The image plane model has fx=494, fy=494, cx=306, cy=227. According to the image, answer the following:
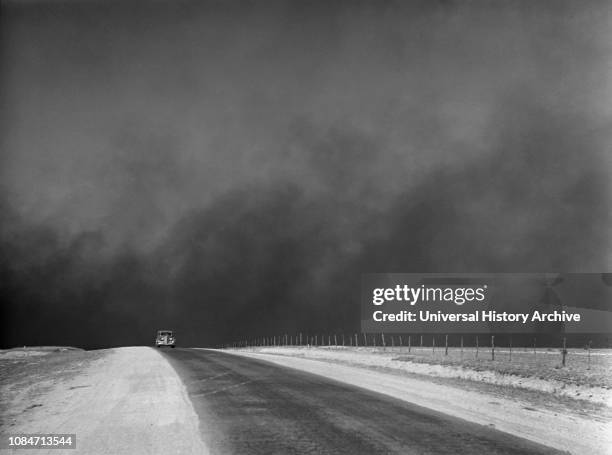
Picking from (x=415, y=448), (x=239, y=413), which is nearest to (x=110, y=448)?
A: (x=239, y=413)

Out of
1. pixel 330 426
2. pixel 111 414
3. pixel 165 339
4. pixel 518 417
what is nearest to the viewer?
pixel 330 426

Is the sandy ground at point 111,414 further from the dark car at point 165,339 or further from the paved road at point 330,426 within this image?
the dark car at point 165,339

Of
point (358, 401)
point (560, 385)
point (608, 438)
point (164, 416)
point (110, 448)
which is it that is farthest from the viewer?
point (560, 385)

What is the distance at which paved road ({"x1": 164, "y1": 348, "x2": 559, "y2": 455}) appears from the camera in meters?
9.62

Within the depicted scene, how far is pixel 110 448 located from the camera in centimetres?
952

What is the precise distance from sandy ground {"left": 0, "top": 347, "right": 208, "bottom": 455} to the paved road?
0.60m

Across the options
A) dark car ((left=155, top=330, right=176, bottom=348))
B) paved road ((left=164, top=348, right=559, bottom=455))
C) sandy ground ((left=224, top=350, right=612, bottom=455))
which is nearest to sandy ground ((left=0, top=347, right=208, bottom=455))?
paved road ((left=164, top=348, right=559, bottom=455))

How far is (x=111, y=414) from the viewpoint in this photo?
13109mm

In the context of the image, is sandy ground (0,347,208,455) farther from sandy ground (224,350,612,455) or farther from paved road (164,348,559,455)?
sandy ground (224,350,612,455)

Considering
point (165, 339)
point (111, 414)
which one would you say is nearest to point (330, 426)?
point (111, 414)

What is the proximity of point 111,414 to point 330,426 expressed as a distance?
19.5 feet

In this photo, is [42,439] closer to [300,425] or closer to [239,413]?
[239,413]

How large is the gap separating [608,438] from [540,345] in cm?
15531

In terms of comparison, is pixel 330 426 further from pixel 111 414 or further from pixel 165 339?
pixel 165 339
